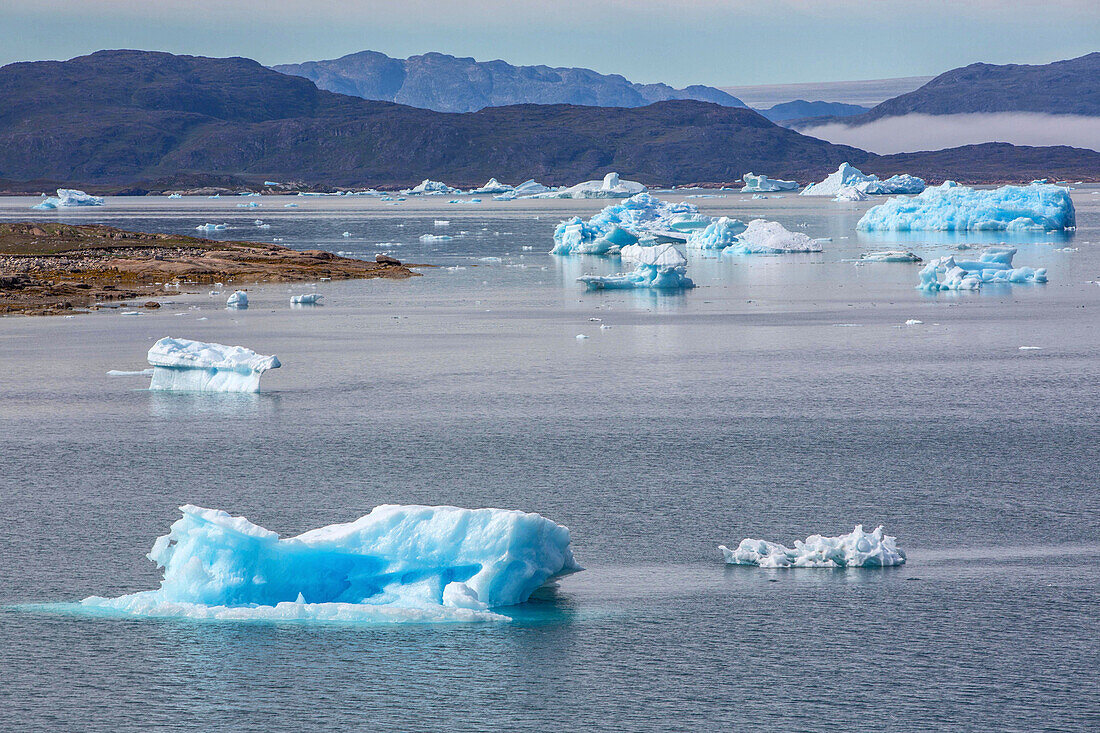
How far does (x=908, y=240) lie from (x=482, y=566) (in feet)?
197

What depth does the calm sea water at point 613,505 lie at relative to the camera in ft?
28.1

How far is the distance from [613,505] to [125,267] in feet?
120

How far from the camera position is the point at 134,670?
9.02m

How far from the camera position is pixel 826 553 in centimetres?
1129

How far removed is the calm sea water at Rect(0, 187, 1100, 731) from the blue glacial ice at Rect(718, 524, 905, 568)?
0.65ft

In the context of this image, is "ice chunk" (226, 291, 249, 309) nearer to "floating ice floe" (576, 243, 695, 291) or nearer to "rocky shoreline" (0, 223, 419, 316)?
"rocky shoreline" (0, 223, 419, 316)

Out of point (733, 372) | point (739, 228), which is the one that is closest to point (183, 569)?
point (733, 372)

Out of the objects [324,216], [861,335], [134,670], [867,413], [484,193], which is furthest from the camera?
[484,193]

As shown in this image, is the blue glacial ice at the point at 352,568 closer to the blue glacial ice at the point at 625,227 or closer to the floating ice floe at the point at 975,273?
the floating ice floe at the point at 975,273

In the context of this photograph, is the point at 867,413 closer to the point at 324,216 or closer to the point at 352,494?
the point at 352,494

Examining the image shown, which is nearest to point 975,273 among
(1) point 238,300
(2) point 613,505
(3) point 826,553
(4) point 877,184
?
(1) point 238,300

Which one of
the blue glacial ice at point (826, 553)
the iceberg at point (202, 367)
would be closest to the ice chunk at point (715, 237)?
the iceberg at point (202, 367)

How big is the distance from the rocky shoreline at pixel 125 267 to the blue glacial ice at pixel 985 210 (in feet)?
113

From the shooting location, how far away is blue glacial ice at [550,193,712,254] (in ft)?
185
